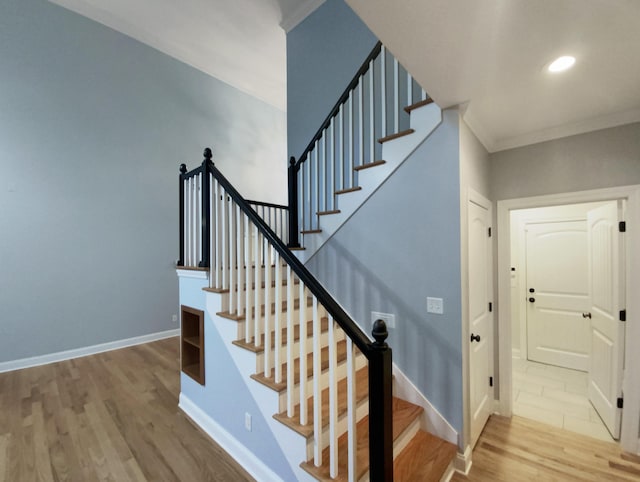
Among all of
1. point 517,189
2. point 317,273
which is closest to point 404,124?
point 517,189

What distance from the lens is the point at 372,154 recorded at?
3.03m

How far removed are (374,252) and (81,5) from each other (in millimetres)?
5471

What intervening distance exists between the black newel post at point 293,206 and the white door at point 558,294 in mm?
3511

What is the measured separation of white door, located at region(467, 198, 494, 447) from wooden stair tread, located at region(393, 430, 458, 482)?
Result: 373 mm

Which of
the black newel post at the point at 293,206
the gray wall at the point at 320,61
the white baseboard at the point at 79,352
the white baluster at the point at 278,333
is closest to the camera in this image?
the white baluster at the point at 278,333

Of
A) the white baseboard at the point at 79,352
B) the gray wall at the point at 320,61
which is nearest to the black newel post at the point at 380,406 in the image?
the gray wall at the point at 320,61

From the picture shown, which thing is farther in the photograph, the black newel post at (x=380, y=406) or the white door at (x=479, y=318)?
the white door at (x=479, y=318)

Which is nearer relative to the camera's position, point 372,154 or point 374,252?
point 374,252

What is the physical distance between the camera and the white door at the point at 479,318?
209cm

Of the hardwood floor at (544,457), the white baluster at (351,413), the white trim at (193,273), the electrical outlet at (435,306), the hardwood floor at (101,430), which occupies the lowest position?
the hardwood floor at (544,457)

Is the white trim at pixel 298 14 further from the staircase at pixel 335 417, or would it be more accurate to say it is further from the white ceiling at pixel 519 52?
the staircase at pixel 335 417

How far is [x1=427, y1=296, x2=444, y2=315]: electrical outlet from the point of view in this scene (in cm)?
200

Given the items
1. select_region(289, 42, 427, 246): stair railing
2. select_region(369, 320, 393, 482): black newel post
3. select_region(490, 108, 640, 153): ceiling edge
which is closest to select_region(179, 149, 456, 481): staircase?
select_region(369, 320, 393, 482): black newel post

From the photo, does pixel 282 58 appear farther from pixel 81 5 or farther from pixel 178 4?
pixel 81 5
